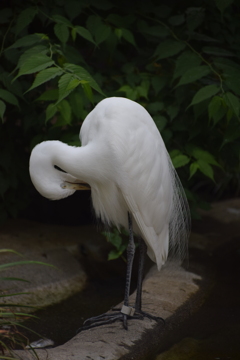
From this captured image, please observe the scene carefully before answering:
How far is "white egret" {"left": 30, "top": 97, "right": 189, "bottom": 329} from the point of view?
2.64 metres

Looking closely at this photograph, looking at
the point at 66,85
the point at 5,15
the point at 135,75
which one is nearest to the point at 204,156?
the point at 135,75

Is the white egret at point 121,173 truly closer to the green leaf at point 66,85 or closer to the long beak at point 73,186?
the long beak at point 73,186

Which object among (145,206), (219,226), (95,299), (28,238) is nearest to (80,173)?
(145,206)

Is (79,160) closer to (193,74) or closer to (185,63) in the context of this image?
(193,74)

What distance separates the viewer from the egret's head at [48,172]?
8.46 feet

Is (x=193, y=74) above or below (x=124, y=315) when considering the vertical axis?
above

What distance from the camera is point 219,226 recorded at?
15.2 ft

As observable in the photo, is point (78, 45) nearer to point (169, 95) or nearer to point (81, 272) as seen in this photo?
point (169, 95)

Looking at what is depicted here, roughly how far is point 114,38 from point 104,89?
0.41 meters

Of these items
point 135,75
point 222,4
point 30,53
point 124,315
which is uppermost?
point 222,4

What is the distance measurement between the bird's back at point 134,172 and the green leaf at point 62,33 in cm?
54

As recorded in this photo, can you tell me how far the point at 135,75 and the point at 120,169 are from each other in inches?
50.1

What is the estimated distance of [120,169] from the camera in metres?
2.69

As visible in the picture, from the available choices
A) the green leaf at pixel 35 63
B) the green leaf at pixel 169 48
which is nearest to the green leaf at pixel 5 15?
the green leaf at pixel 35 63
